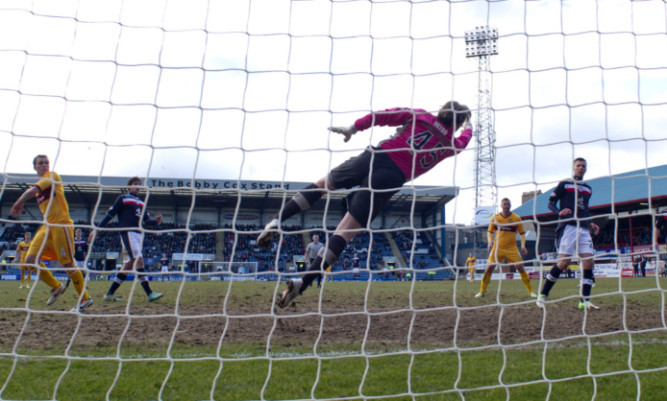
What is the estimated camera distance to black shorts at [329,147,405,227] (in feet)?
13.1

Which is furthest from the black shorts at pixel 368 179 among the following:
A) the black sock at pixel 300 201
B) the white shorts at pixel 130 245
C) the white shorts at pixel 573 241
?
the white shorts at pixel 130 245

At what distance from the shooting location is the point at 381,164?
4.03 meters

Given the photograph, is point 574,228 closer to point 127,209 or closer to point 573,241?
point 573,241

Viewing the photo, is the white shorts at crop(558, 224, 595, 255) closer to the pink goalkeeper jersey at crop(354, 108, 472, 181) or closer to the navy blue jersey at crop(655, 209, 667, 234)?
the navy blue jersey at crop(655, 209, 667, 234)

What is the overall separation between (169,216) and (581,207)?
2610 cm

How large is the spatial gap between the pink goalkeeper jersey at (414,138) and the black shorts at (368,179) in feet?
0.30

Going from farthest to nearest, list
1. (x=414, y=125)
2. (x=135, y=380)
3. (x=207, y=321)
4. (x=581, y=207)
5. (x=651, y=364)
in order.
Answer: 1. (x=581, y=207)
2. (x=207, y=321)
3. (x=414, y=125)
4. (x=651, y=364)
5. (x=135, y=380)

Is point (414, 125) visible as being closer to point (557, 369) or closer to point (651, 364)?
point (557, 369)

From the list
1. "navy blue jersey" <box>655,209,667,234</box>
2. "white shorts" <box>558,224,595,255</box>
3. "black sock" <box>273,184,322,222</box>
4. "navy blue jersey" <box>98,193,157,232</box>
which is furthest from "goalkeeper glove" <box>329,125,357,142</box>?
"navy blue jersey" <box>98,193,157,232</box>

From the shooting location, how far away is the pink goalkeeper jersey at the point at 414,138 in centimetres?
393

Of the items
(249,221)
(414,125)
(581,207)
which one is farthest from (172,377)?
(249,221)

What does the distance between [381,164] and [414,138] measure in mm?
341

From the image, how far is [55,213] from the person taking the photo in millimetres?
5555

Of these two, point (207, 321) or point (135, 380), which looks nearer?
point (135, 380)
